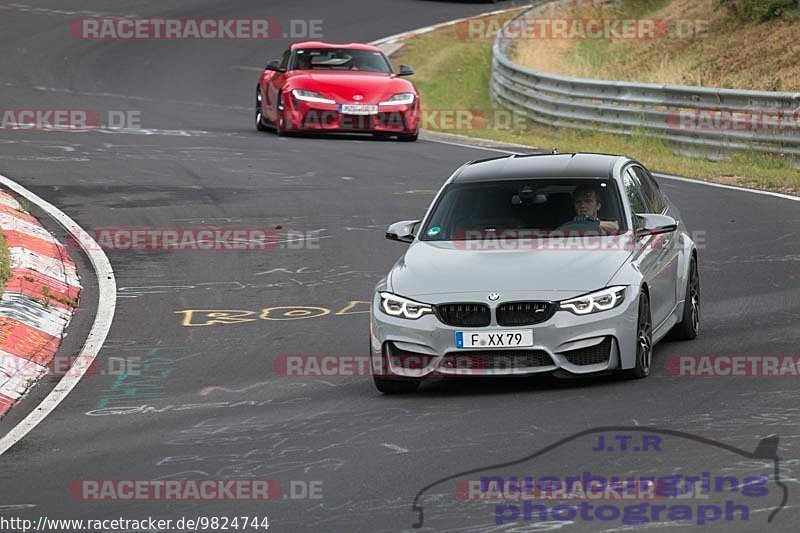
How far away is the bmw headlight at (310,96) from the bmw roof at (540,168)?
13806 millimetres

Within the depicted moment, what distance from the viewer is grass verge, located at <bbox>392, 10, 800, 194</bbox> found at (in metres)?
21.6

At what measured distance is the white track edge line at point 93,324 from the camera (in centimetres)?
969

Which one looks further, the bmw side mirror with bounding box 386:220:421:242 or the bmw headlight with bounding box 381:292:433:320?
the bmw side mirror with bounding box 386:220:421:242

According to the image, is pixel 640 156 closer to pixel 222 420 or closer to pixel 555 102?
pixel 555 102

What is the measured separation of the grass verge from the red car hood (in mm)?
2293

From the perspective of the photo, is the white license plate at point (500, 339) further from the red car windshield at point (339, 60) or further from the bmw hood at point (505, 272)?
the red car windshield at point (339, 60)

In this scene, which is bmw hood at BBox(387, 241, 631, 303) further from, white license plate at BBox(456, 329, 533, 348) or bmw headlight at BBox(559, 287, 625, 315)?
white license plate at BBox(456, 329, 533, 348)

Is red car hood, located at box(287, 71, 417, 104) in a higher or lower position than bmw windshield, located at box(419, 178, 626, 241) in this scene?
lower

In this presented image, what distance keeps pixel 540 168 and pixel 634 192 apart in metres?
0.71

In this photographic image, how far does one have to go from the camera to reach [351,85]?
25.5m

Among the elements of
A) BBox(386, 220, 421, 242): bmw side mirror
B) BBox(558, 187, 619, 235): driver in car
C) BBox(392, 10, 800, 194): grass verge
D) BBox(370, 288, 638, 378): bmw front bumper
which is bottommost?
BBox(392, 10, 800, 194): grass verge

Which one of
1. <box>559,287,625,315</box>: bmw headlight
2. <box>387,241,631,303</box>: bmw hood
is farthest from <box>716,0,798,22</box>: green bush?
<box>559,287,625,315</box>: bmw headlight

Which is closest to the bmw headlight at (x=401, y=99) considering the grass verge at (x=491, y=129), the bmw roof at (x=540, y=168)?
the grass verge at (x=491, y=129)

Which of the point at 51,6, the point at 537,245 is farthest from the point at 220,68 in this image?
the point at 537,245
